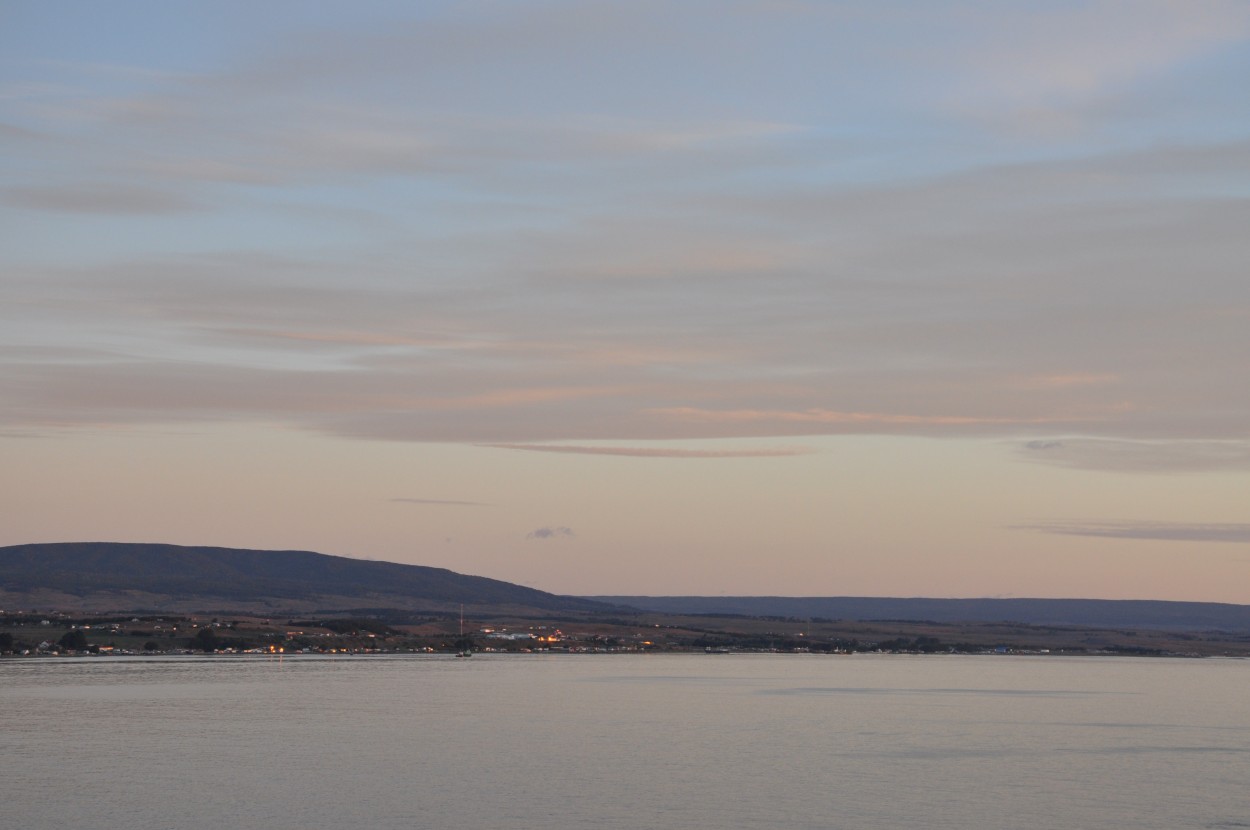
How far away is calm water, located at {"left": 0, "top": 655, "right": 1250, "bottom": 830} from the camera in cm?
5519

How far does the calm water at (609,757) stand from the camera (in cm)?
5519

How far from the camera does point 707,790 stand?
61.7 metres

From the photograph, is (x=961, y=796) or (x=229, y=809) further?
(x=961, y=796)

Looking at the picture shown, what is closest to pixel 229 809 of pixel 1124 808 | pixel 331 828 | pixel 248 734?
pixel 331 828

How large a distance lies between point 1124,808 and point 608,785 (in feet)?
69.2

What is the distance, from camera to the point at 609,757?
242ft

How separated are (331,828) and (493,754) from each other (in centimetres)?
2358

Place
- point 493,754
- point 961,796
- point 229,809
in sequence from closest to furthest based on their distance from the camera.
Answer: point 229,809 < point 961,796 < point 493,754

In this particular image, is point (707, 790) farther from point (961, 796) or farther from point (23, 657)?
point (23, 657)

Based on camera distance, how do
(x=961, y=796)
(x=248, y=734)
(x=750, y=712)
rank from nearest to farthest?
1. (x=961, y=796)
2. (x=248, y=734)
3. (x=750, y=712)

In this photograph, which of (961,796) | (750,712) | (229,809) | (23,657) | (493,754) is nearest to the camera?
(229,809)

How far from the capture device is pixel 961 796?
6053 centimetres

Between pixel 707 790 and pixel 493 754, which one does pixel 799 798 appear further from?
pixel 493 754

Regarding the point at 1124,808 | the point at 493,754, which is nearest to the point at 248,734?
the point at 493,754
